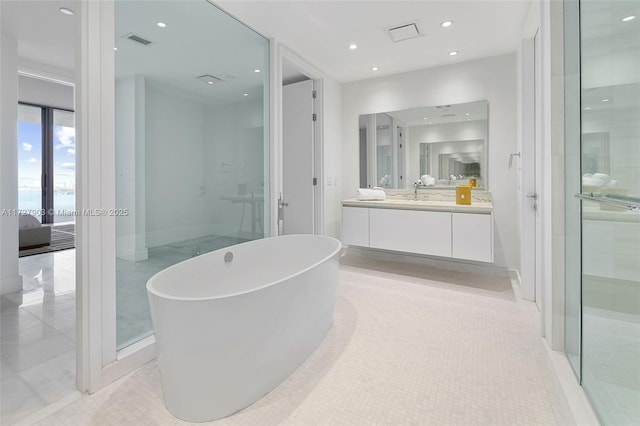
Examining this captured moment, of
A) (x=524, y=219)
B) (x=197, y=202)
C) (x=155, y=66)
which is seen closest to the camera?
(x=155, y=66)

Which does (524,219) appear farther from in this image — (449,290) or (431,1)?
(431,1)

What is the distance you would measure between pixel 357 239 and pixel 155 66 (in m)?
2.55

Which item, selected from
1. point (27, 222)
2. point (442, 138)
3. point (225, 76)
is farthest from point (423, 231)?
point (27, 222)

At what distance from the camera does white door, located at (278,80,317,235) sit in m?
3.76

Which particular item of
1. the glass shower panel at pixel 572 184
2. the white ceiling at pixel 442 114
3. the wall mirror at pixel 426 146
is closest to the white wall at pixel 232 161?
the wall mirror at pixel 426 146

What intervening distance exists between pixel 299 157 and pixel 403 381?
2877mm

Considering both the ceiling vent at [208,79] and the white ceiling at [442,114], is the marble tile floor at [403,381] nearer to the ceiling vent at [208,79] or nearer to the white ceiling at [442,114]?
the ceiling vent at [208,79]

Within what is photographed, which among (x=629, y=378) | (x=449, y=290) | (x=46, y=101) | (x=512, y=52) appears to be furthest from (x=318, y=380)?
(x=46, y=101)

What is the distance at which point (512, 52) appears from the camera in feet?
10.1

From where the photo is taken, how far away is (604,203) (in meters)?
1.14

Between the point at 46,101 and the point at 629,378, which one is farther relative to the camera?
the point at 46,101

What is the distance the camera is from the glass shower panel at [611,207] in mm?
977

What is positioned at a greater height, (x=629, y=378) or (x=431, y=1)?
(x=431, y=1)

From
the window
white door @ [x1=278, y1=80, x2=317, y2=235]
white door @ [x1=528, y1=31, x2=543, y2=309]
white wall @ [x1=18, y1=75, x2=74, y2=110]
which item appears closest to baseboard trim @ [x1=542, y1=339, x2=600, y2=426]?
white door @ [x1=528, y1=31, x2=543, y2=309]
